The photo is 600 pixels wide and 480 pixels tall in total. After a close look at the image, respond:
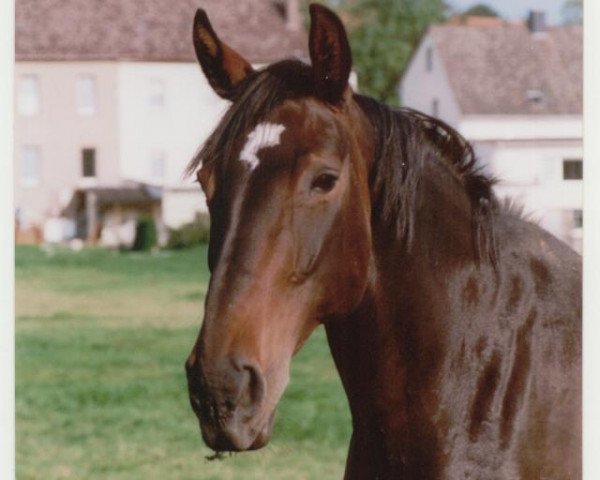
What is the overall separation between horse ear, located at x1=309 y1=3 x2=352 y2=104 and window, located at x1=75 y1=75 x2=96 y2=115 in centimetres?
661

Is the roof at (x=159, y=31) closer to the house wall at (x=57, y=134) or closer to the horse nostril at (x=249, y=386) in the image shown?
the house wall at (x=57, y=134)

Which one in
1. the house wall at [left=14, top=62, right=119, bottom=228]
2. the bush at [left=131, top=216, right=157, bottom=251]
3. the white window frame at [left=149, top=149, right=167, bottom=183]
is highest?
the house wall at [left=14, top=62, right=119, bottom=228]

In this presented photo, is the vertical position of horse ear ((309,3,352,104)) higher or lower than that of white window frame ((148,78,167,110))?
higher

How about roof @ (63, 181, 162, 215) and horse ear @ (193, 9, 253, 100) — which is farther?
roof @ (63, 181, 162, 215)

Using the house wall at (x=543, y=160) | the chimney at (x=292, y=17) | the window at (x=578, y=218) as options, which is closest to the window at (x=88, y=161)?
the chimney at (x=292, y=17)

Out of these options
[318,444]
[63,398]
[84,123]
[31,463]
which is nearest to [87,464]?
[31,463]

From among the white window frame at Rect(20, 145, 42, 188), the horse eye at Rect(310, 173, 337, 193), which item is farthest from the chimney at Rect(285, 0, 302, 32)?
the horse eye at Rect(310, 173, 337, 193)

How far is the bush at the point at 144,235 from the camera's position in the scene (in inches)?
549

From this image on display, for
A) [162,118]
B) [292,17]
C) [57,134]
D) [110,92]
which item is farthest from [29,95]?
[110,92]

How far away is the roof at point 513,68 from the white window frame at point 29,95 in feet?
7.94

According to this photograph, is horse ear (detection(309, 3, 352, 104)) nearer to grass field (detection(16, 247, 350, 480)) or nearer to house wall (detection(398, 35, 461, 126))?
house wall (detection(398, 35, 461, 126))

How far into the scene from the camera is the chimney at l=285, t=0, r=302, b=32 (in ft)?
24.9

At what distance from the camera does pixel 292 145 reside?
2.03 metres
